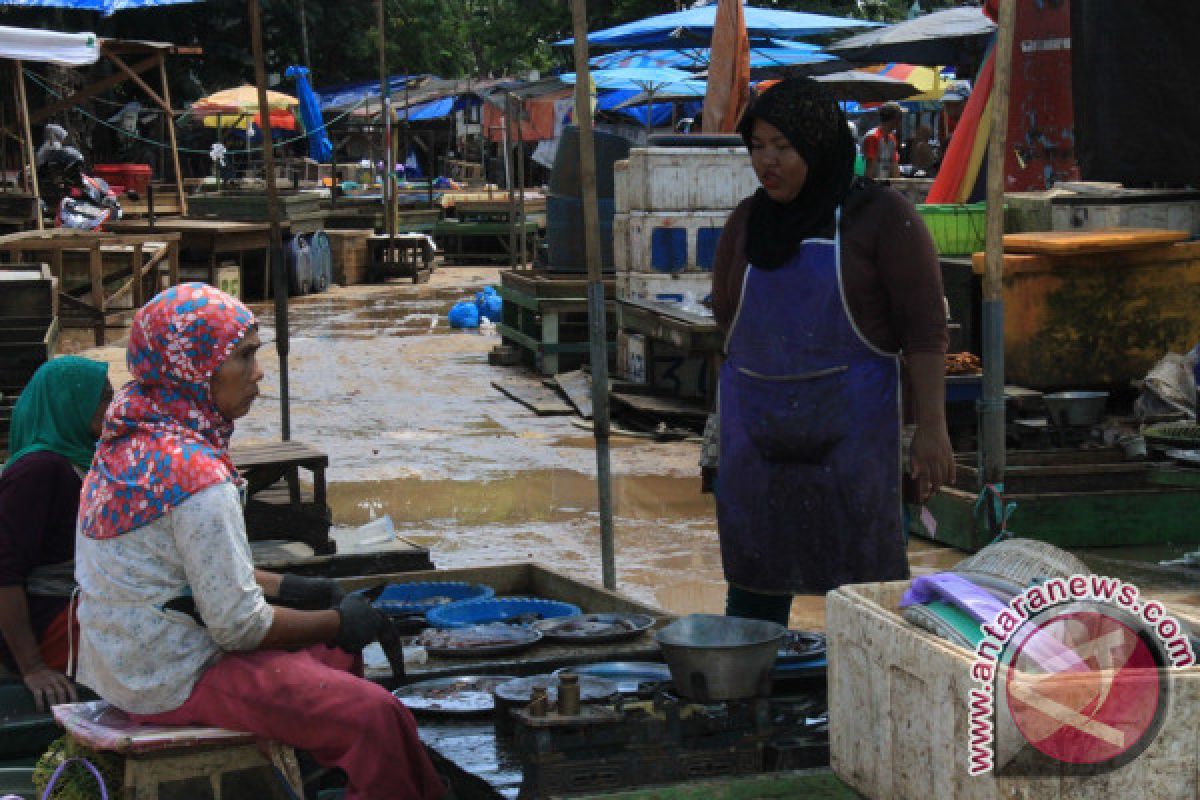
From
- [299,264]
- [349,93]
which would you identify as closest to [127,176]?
[299,264]

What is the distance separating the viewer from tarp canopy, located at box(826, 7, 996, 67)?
14695 millimetres

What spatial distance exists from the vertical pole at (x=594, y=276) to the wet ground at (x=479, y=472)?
0.70 metres

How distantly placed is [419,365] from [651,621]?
956 cm

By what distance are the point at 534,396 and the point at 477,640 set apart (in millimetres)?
7579

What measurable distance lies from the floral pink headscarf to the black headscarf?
4.53 ft

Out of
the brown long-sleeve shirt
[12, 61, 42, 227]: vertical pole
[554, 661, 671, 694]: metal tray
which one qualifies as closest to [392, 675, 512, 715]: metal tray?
[554, 661, 671, 694]: metal tray

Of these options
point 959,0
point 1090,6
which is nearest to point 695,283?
point 1090,6

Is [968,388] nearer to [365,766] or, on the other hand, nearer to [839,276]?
[839,276]

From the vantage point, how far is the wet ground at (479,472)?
24.9ft

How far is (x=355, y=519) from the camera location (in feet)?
27.7

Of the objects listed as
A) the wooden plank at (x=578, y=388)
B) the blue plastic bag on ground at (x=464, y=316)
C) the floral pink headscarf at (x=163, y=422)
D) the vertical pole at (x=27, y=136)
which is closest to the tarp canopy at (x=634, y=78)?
the blue plastic bag on ground at (x=464, y=316)

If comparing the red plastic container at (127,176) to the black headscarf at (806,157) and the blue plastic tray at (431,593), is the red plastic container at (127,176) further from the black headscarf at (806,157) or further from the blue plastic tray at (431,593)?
the black headscarf at (806,157)

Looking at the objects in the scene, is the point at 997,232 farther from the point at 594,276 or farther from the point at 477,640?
the point at 477,640

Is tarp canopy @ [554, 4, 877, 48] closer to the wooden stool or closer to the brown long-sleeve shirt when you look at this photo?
the brown long-sleeve shirt
